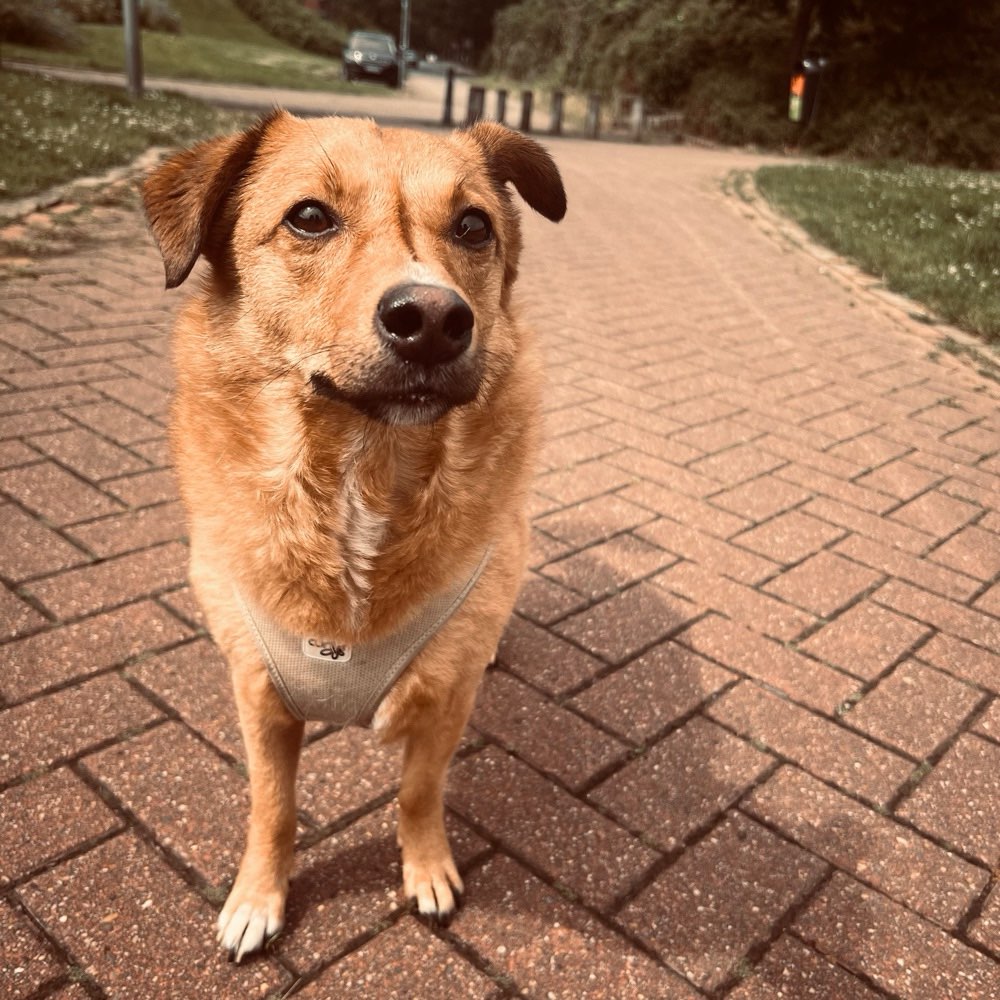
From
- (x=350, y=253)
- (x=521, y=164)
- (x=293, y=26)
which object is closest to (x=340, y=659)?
(x=350, y=253)

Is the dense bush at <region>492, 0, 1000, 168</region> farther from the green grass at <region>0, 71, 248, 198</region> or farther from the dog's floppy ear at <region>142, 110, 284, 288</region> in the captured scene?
the dog's floppy ear at <region>142, 110, 284, 288</region>

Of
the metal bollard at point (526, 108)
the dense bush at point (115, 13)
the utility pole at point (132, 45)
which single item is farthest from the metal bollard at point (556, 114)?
the dense bush at point (115, 13)

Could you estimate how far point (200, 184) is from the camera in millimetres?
2043

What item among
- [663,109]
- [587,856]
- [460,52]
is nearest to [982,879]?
[587,856]

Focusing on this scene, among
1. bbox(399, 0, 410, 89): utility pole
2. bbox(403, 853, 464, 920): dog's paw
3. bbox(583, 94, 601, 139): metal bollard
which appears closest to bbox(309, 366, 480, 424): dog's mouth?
bbox(403, 853, 464, 920): dog's paw

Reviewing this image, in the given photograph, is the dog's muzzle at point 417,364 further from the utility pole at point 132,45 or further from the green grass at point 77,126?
the utility pole at point 132,45

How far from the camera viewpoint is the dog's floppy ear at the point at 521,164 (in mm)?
2434

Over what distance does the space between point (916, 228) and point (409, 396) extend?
9.13 m

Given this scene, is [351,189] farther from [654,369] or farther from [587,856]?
[654,369]

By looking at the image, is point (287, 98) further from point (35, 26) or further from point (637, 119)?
point (637, 119)

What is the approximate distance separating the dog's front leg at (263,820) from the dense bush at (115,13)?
35.7 m

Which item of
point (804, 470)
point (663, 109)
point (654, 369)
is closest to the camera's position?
point (804, 470)

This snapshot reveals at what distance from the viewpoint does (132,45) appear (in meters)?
11.9

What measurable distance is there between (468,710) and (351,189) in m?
1.22
